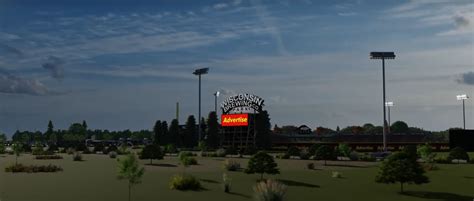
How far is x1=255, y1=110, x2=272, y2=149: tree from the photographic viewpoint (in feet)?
376

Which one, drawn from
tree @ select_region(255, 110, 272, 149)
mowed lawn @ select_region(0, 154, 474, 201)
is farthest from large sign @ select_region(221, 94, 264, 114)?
mowed lawn @ select_region(0, 154, 474, 201)

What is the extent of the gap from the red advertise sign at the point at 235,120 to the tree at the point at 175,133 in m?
21.6

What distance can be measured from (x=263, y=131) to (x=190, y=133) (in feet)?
99.9

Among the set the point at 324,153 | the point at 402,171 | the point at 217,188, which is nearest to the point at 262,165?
the point at 217,188

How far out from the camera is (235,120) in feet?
391

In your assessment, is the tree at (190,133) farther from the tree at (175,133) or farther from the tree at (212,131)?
the tree at (212,131)

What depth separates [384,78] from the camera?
9819 cm

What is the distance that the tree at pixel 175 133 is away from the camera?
138 meters

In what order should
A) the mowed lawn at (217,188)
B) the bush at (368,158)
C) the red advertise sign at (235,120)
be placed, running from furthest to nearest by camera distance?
the red advertise sign at (235,120), the bush at (368,158), the mowed lawn at (217,188)

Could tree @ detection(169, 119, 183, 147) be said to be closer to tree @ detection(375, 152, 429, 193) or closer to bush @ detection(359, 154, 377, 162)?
bush @ detection(359, 154, 377, 162)

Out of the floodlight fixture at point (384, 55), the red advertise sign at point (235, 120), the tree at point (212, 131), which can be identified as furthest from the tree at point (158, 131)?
the floodlight fixture at point (384, 55)

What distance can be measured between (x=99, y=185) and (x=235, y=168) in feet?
56.9

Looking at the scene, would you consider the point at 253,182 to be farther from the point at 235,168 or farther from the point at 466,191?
the point at 466,191

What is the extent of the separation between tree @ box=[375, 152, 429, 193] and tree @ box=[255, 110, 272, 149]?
78131 millimetres
